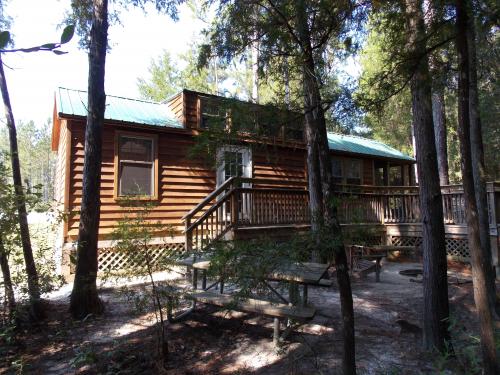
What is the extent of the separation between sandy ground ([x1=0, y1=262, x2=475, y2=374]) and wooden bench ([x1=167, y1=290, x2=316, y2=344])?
0.31m

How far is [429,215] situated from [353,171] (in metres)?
10.3

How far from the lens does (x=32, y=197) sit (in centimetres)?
428

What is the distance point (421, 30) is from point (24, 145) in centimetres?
6556

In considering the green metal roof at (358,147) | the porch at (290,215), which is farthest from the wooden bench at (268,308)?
the green metal roof at (358,147)

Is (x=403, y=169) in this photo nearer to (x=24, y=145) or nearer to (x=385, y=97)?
(x=385, y=97)

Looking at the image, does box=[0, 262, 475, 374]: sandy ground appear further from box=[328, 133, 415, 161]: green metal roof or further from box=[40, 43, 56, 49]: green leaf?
box=[328, 133, 415, 161]: green metal roof

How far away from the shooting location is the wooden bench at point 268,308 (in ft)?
12.8

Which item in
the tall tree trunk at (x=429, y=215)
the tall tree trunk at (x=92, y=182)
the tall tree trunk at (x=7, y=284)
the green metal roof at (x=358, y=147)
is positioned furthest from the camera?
the green metal roof at (x=358, y=147)

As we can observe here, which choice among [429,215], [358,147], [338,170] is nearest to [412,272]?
[429,215]

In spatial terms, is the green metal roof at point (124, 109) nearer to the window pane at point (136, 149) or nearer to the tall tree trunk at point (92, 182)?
the window pane at point (136, 149)

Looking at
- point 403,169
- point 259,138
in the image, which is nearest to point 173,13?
point 259,138

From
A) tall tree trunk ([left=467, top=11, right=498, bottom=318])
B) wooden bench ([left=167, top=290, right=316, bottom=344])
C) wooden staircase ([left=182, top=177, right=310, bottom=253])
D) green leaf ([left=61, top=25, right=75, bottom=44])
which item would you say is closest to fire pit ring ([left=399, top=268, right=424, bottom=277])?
wooden staircase ([left=182, top=177, right=310, bottom=253])

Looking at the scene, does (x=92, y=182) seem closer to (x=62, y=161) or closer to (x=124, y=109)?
(x=124, y=109)

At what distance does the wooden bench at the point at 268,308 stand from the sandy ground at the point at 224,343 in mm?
306
